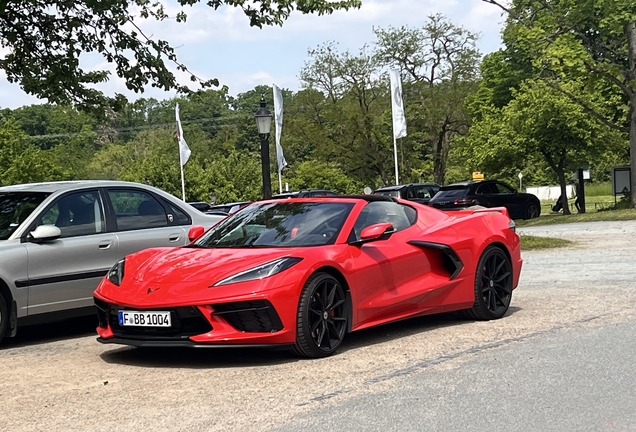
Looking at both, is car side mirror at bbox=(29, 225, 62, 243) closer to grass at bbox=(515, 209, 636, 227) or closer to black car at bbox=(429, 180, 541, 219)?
black car at bbox=(429, 180, 541, 219)

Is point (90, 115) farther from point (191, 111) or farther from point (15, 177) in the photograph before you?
point (191, 111)

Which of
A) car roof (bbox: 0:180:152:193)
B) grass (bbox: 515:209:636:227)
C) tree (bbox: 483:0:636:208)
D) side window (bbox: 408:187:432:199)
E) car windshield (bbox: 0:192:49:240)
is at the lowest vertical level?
grass (bbox: 515:209:636:227)

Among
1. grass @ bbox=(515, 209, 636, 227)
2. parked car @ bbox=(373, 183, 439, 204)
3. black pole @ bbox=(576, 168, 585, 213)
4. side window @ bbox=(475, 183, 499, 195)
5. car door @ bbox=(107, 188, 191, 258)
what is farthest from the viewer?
black pole @ bbox=(576, 168, 585, 213)

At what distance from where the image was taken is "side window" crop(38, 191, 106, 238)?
8.82 m

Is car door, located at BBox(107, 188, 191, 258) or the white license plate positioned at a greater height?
car door, located at BBox(107, 188, 191, 258)

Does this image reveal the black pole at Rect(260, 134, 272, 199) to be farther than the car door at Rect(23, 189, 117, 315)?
Yes

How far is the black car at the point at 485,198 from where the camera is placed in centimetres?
3048

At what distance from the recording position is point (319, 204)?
316 inches

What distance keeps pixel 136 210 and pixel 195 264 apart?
2.72m

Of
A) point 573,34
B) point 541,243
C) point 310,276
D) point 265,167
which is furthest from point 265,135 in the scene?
point 573,34

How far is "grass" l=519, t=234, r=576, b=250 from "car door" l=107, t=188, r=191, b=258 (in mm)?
10308

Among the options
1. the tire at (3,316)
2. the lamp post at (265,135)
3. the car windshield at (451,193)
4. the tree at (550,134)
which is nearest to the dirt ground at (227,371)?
the tire at (3,316)

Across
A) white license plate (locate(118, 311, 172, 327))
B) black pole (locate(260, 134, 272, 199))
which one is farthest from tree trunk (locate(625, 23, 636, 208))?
white license plate (locate(118, 311, 172, 327))

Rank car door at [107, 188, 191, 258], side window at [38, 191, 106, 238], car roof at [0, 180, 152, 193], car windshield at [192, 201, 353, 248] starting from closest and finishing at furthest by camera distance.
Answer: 1. car windshield at [192, 201, 353, 248]
2. side window at [38, 191, 106, 238]
3. car roof at [0, 180, 152, 193]
4. car door at [107, 188, 191, 258]
